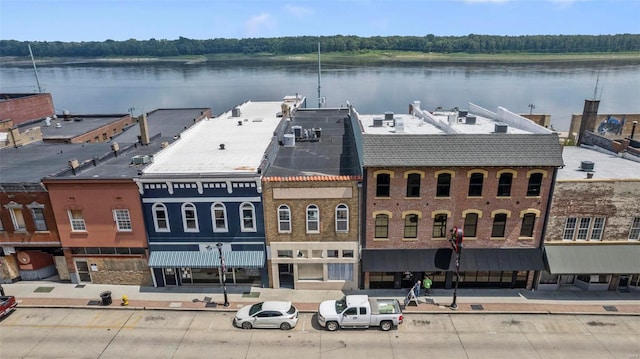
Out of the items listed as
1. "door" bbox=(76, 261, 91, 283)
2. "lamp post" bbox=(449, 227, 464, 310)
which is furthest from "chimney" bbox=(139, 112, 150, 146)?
"lamp post" bbox=(449, 227, 464, 310)

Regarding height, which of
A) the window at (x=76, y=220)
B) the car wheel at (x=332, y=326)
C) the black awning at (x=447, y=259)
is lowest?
the car wheel at (x=332, y=326)

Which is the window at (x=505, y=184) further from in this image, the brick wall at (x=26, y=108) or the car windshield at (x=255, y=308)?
the brick wall at (x=26, y=108)

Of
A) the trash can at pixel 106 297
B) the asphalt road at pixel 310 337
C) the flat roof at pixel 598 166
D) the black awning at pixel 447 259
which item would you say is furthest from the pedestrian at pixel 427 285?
the trash can at pixel 106 297

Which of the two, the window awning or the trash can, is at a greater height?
the window awning

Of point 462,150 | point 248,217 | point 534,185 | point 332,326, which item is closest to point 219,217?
point 248,217

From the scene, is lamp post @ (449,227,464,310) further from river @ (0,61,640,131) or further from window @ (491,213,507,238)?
river @ (0,61,640,131)

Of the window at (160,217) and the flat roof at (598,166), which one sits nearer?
the window at (160,217)

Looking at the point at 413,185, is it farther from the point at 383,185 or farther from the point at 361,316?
the point at 361,316
